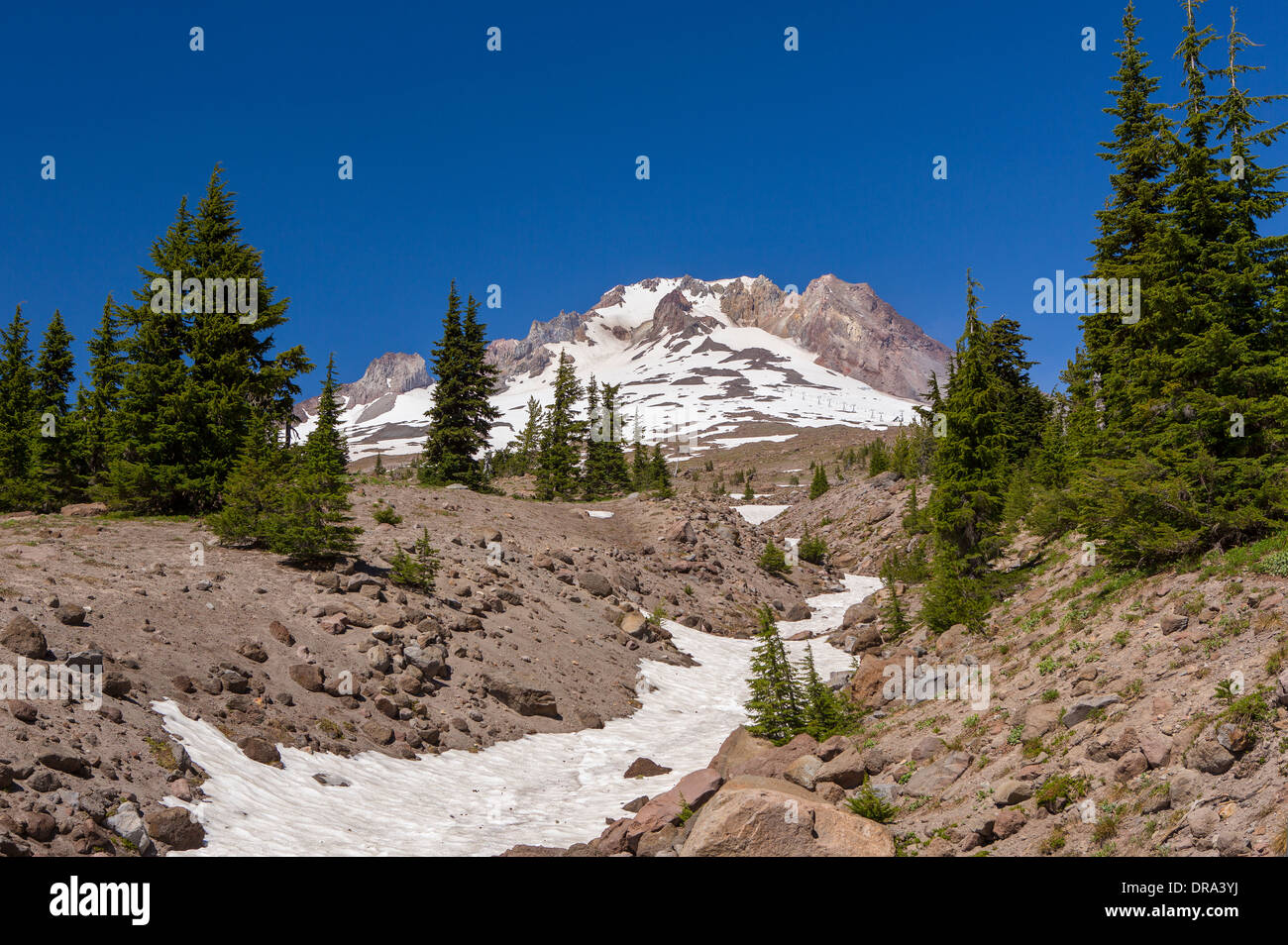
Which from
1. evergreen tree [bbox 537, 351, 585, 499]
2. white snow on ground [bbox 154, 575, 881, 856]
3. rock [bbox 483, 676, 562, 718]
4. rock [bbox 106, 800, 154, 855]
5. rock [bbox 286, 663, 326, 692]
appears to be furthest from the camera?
evergreen tree [bbox 537, 351, 585, 499]

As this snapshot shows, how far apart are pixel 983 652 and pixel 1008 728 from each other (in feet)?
21.0

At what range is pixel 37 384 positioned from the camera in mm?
39375

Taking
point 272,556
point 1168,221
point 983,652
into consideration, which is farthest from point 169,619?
point 1168,221

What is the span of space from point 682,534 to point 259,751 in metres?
30.4

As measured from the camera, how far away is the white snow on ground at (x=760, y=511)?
82.7 metres

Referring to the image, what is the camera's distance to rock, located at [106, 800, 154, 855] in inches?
379

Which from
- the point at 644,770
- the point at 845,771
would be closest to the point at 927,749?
the point at 845,771

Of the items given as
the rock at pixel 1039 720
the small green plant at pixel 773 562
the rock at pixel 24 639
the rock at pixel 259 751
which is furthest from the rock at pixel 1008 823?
the small green plant at pixel 773 562

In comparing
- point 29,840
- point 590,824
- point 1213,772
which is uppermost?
point 1213,772

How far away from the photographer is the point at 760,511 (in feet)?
289

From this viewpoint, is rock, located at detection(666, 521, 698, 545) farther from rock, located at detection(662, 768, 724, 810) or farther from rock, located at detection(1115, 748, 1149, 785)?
rock, located at detection(1115, 748, 1149, 785)

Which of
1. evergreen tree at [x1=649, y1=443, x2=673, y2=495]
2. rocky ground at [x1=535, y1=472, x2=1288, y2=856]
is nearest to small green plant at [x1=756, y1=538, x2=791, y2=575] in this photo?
evergreen tree at [x1=649, y1=443, x2=673, y2=495]

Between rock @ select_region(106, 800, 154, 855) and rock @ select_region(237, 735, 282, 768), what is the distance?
3.54 meters
